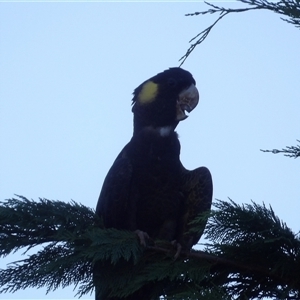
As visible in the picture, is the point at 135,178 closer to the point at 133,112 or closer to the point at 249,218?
the point at 133,112

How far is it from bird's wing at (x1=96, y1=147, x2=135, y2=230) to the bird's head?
534 millimetres

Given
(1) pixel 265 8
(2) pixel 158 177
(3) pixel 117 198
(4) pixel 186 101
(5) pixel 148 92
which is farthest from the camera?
(5) pixel 148 92

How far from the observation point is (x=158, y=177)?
447cm

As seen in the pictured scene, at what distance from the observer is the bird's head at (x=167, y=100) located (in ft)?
15.3

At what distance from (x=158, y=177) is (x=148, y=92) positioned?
2.50 ft

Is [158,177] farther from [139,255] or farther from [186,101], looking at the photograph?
[139,255]

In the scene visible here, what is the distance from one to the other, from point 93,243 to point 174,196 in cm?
216

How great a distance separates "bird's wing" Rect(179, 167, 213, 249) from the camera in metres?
4.45

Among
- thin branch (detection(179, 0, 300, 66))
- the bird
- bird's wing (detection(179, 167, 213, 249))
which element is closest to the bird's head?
the bird

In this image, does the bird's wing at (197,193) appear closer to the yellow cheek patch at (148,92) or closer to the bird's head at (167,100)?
the bird's head at (167,100)

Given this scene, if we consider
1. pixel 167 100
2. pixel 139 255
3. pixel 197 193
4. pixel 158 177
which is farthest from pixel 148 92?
pixel 139 255

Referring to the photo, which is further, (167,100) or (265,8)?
(167,100)

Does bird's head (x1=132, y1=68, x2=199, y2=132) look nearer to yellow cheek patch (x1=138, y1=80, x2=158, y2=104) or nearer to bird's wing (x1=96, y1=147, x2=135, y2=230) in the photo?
yellow cheek patch (x1=138, y1=80, x2=158, y2=104)

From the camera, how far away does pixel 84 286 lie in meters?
2.63
